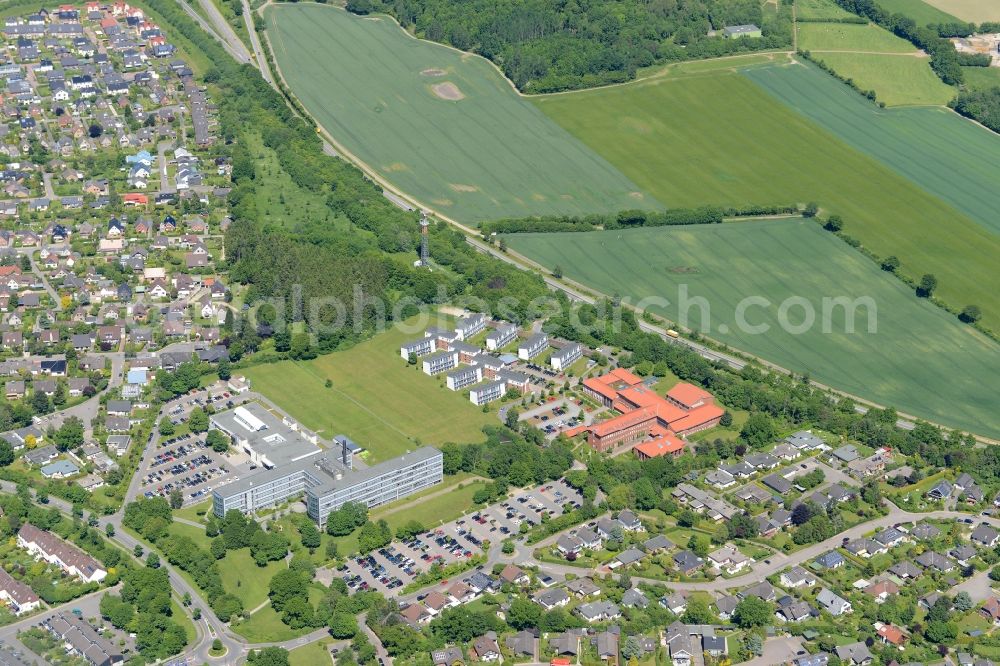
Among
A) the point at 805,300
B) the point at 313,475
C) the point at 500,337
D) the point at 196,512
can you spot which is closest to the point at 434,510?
the point at 313,475

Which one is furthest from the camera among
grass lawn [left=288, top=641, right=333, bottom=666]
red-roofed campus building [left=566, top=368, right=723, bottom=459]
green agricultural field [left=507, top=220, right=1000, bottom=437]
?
green agricultural field [left=507, top=220, right=1000, bottom=437]

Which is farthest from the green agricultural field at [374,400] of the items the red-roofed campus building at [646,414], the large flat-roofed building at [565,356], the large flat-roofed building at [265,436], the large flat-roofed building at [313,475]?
the red-roofed campus building at [646,414]

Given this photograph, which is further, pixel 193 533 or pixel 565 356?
pixel 565 356

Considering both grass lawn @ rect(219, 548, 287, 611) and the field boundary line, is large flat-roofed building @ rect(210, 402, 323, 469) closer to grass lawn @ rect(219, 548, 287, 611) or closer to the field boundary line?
grass lawn @ rect(219, 548, 287, 611)

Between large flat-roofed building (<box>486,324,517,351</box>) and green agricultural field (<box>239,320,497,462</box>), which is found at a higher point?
large flat-roofed building (<box>486,324,517,351</box>)

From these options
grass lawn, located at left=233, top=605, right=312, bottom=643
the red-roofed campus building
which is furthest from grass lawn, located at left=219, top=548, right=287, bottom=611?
the red-roofed campus building

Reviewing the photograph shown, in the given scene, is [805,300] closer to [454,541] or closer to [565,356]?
[565,356]

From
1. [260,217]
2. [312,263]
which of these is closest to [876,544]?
[312,263]
